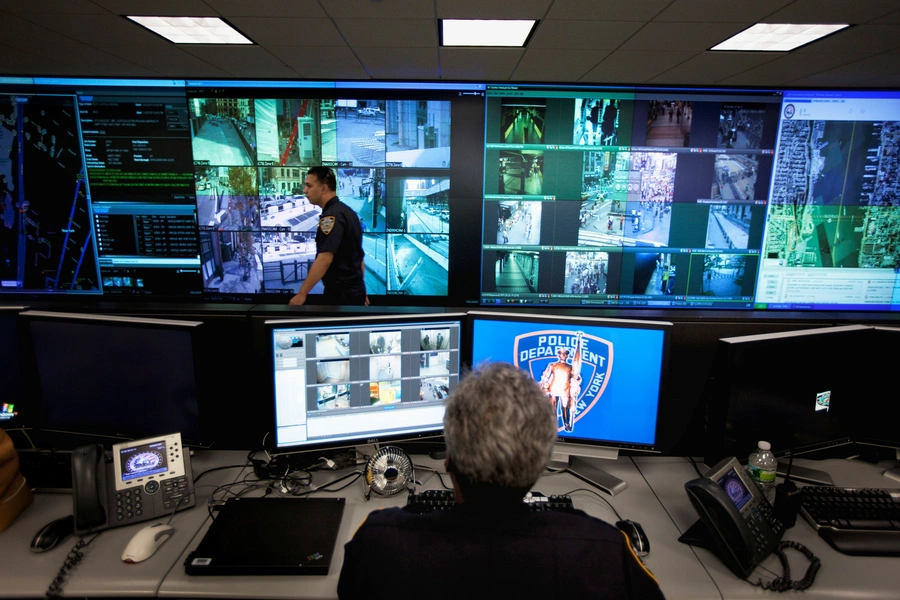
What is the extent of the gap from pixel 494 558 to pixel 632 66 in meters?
3.33

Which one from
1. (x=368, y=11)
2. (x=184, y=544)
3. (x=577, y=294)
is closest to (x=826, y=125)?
(x=577, y=294)

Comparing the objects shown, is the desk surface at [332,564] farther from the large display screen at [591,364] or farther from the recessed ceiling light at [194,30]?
the recessed ceiling light at [194,30]

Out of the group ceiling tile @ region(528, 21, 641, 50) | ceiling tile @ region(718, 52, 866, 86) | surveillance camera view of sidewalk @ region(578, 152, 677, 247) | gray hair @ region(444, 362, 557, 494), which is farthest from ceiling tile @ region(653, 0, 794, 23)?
gray hair @ region(444, 362, 557, 494)

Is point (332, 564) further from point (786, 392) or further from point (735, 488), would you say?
point (786, 392)

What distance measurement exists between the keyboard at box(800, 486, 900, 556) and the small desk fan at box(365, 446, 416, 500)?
111 cm

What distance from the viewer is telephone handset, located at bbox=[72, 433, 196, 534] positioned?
1170 mm

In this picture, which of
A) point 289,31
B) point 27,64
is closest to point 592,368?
point 289,31

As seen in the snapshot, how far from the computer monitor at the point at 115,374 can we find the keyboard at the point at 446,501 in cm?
69

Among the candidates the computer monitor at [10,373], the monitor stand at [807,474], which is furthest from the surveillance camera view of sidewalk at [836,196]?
the computer monitor at [10,373]

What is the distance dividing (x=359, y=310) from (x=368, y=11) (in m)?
1.64

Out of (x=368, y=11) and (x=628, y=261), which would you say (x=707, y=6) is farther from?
(x=628, y=261)

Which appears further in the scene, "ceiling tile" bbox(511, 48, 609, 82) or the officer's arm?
the officer's arm

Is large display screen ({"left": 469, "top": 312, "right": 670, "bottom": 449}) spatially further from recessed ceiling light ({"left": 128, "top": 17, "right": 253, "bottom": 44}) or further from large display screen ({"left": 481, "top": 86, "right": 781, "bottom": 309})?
large display screen ({"left": 481, "top": 86, "right": 781, "bottom": 309})

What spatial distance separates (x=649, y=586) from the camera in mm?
780
